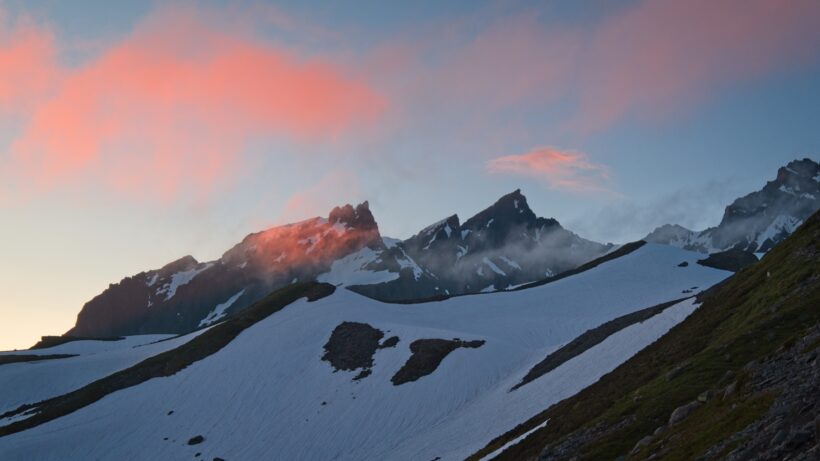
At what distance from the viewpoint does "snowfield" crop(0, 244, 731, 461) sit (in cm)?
5822

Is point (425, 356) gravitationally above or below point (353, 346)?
below

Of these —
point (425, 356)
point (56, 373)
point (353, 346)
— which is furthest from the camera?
point (56, 373)

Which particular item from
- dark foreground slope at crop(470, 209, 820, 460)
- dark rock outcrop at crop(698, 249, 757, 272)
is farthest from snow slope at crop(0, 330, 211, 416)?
dark rock outcrop at crop(698, 249, 757, 272)

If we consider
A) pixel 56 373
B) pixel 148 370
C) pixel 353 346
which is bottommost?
pixel 353 346

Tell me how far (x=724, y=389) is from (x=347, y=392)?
51.8 metres

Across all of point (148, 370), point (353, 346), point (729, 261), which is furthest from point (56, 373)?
point (729, 261)

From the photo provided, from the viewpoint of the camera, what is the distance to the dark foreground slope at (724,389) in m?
18.8

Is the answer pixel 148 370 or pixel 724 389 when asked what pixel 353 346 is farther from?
pixel 724 389

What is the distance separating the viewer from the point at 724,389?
25484mm

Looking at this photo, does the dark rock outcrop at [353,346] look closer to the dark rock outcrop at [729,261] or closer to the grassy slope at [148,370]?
the grassy slope at [148,370]

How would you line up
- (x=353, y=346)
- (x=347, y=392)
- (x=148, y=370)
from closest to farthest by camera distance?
(x=347, y=392) < (x=353, y=346) < (x=148, y=370)

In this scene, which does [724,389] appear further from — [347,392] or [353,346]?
[353,346]

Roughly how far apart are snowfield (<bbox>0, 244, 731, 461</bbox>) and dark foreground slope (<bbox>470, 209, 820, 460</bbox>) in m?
10.7

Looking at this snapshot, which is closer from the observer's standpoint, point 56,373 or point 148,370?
point 148,370
